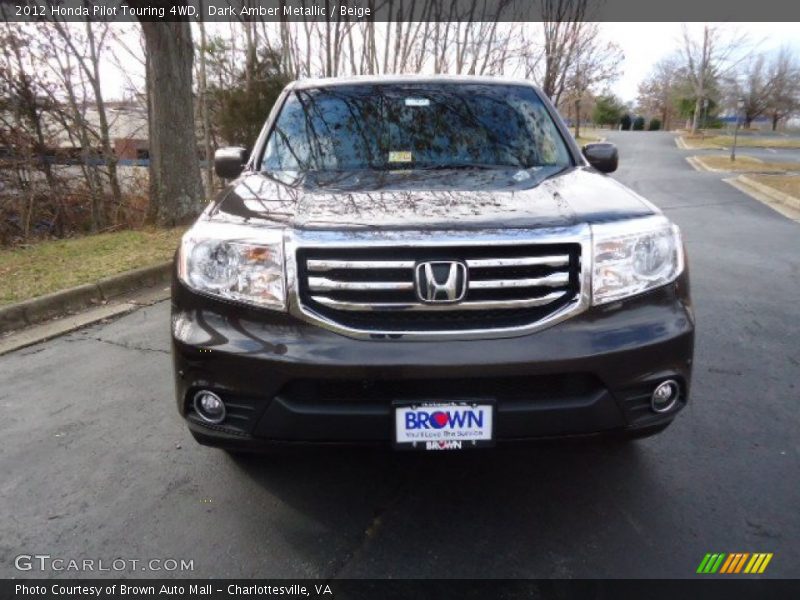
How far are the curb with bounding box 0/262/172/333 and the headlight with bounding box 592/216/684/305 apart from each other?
14.5 ft

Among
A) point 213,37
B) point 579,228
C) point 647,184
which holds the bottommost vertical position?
point 647,184

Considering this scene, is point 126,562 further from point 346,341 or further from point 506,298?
point 506,298

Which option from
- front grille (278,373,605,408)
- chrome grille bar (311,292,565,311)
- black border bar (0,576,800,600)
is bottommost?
black border bar (0,576,800,600)

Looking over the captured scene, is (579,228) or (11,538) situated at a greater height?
(579,228)

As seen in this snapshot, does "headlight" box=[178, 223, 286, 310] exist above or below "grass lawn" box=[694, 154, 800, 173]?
above

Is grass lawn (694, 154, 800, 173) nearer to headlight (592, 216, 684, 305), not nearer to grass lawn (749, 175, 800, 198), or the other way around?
grass lawn (749, 175, 800, 198)

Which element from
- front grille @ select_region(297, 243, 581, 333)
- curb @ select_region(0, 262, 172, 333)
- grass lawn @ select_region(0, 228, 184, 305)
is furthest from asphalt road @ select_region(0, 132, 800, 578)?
grass lawn @ select_region(0, 228, 184, 305)

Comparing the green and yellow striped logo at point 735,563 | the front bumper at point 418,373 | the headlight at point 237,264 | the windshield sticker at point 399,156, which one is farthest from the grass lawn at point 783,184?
the headlight at point 237,264

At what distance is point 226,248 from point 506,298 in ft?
3.33

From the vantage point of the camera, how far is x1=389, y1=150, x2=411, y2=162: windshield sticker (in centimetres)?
309

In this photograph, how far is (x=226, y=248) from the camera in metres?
2.22

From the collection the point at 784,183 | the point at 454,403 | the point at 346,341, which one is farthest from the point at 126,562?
the point at 784,183

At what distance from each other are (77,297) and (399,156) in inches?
138

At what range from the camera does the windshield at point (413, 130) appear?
3.12 metres
